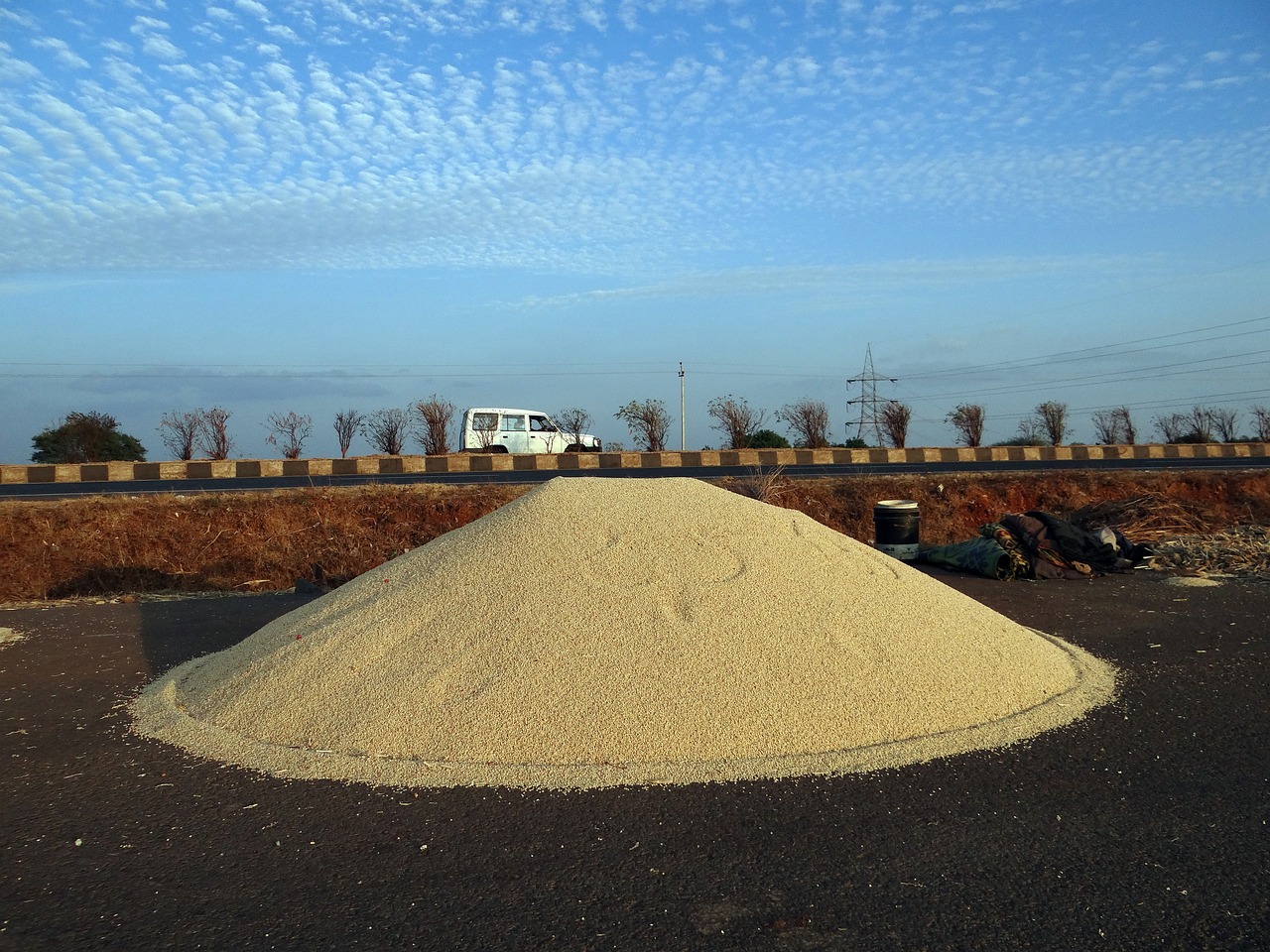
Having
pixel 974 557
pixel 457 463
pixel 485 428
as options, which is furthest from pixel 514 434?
pixel 974 557

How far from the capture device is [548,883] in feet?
9.41

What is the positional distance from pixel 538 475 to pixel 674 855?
15141mm

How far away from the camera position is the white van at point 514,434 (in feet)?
75.0

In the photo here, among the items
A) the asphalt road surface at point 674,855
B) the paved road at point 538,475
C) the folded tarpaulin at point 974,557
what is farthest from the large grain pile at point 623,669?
the paved road at point 538,475

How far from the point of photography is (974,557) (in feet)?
31.0

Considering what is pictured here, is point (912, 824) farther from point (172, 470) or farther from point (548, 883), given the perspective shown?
point (172, 470)

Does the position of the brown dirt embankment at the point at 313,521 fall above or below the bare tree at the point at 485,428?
below

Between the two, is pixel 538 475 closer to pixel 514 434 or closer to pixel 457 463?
pixel 457 463

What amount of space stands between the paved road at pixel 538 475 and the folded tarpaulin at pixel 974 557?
556 centimetres

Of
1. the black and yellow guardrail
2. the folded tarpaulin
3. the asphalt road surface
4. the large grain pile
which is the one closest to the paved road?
the black and yellow guardrail

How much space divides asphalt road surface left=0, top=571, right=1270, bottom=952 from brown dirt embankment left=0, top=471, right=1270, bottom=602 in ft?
26.1

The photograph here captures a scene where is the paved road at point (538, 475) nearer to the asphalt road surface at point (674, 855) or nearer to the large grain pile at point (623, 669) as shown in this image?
the large grain pile at point (623, 669)

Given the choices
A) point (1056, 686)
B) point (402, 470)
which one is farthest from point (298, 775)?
point (402, 470)

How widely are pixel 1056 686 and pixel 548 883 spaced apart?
130 inches
